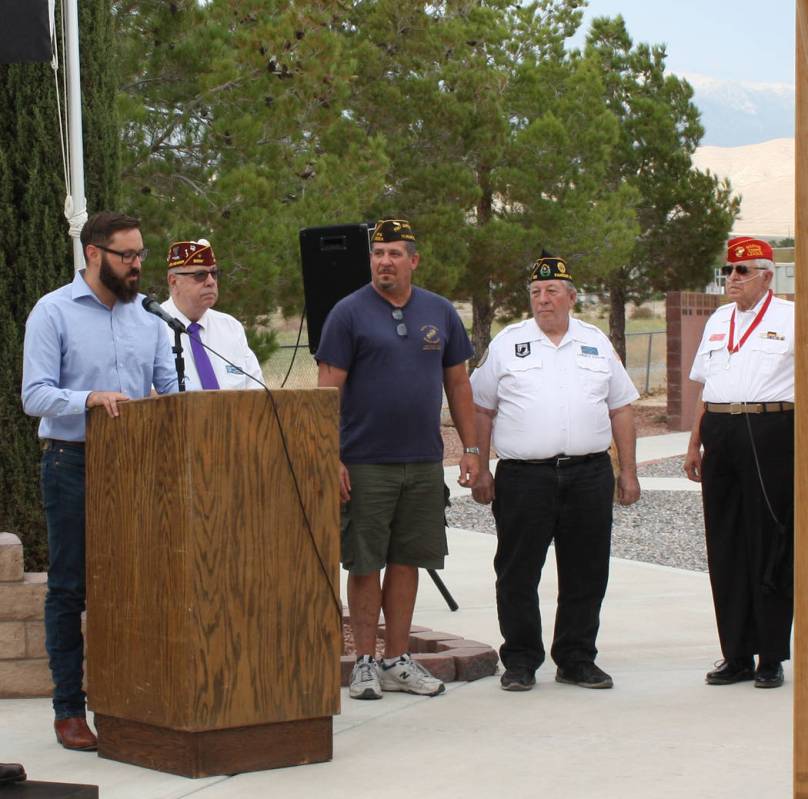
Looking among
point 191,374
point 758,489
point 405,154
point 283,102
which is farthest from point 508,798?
point 405,154

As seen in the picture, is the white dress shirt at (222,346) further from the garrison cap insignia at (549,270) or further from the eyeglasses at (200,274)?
the garrison cap insignia at (549,270)

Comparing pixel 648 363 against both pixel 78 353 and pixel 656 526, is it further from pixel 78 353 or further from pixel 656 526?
pixel 78 353

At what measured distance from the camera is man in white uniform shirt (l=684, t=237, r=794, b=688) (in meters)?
6.27

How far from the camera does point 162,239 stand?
579 inches

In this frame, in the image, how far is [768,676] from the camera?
247 inches

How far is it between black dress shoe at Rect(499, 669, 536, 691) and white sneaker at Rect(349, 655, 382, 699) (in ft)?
1.81

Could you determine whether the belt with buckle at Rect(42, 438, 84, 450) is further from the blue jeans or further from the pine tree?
the pine tree

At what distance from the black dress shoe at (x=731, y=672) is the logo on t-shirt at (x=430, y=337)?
6.22 ft

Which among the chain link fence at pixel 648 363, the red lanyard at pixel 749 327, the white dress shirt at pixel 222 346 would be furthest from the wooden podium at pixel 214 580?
the chain link fence at pixel 648 363

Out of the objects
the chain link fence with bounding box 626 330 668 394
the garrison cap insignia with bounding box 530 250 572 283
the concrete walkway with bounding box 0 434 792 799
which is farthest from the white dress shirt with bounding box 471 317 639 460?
the chain link fence with bounding box 626 330 668 394

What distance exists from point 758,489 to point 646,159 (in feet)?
78.9

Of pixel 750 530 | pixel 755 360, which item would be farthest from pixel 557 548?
pixel 755 360

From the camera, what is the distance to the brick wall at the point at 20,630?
601 cm

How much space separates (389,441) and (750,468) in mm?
1589
